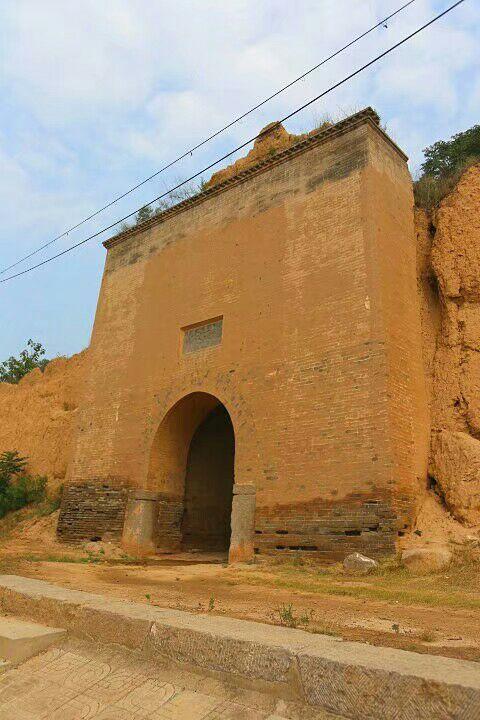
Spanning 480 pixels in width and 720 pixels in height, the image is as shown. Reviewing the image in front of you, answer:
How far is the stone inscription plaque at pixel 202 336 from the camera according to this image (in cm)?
1145

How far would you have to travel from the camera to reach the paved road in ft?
7.16

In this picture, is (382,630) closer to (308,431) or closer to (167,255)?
(308,431)

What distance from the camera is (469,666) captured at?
203 centimetres

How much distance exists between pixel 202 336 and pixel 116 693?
9450mm

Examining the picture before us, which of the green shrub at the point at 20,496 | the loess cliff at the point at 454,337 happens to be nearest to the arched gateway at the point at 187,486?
the loess cliff at the point at 454,337

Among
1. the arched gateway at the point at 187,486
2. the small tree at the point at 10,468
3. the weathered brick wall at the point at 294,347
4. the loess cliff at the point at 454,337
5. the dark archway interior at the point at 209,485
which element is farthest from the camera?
the small tree at the point at 10,468

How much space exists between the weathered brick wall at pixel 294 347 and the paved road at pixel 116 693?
5.62m

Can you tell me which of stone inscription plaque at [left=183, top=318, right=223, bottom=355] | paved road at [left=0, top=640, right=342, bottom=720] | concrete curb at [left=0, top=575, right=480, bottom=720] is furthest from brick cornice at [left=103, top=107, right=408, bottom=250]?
paved road at [left=0, top=640, right=342, bottom=720]

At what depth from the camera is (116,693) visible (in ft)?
8.22

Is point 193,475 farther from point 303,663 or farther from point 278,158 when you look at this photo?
point 303,663

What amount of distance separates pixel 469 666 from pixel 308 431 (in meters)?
7.00

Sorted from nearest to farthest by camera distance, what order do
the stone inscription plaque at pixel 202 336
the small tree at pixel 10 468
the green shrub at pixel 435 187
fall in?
the green shrub at pixel 435 187 → the stone inscription plaque at pixel 202 336 → the small tree at pixel 10 468

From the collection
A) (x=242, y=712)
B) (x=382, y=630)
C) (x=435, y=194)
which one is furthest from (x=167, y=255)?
(x=242, y=712)

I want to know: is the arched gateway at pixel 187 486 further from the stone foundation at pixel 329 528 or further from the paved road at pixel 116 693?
the paved road at pixel 116 693
